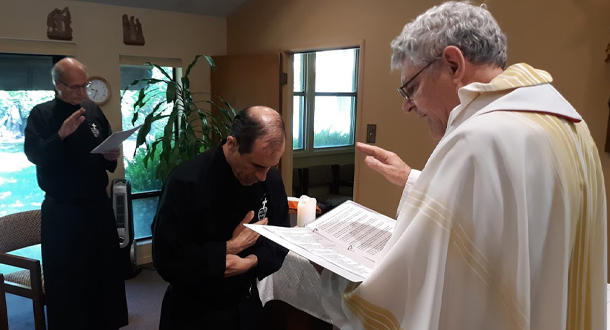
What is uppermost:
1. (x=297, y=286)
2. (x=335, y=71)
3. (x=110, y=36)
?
(x=110, y=36)

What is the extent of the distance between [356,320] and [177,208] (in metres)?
0.60

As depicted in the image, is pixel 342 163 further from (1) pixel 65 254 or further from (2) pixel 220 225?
(2) pixel 220 225

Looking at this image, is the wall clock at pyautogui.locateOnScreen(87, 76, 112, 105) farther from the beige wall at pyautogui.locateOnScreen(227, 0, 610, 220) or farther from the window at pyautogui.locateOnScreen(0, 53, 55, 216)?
the beige wall at pyautogui.locateOnScreen(227, 0, 610, 220)

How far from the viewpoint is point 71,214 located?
227 centimetres

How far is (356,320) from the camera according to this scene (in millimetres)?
864

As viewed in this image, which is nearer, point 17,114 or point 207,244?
point 207,244

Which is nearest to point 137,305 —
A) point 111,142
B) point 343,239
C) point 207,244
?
point 111,142

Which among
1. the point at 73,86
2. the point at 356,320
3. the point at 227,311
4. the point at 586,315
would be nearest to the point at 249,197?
the point at 227,311

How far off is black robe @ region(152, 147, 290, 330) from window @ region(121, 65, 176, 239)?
2.50m

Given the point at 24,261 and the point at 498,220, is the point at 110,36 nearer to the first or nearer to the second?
the point at 24,261

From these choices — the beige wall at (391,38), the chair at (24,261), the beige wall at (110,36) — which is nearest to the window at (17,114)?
the beige wall at (110,36)

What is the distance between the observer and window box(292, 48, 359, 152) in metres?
5.02

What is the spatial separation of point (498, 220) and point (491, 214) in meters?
0.01

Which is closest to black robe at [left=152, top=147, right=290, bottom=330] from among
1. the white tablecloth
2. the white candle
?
the white tablecloth
